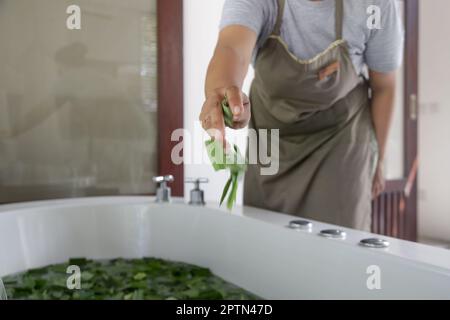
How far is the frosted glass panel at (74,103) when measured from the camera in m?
0.76

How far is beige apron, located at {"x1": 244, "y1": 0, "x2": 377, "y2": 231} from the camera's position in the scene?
68cm

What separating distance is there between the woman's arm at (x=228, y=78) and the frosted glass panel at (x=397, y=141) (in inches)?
42.7

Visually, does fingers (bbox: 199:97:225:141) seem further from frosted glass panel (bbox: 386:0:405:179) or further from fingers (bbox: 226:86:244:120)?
frosted glass panel (bbox: 386:0:405:179)

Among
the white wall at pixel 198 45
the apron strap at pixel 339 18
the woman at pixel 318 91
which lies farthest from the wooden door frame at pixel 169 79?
the apron strap at pixel 339 18

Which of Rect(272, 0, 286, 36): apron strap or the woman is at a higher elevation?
Rect(272, 0, 286, 36): apron strap

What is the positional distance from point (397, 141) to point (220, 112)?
4.40ft

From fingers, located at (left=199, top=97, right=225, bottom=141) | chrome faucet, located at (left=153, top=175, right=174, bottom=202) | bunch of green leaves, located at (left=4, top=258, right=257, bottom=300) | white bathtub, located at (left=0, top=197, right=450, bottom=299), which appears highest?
fingers, located at (left=199, top=97, right=225, bottom=141)

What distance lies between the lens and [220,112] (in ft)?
1.18

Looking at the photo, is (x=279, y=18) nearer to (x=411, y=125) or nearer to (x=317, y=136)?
(x=317, y=136)

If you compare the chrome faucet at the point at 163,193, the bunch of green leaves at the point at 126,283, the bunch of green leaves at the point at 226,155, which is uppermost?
the bunch of green leaves at the point at 226,155

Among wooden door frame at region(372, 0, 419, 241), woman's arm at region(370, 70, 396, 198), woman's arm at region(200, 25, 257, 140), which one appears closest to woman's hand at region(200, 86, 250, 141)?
woman's arm at region(200, 25, 257, 140)

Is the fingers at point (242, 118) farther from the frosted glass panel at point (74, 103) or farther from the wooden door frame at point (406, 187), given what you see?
the wooden door frame at point (406, 187)

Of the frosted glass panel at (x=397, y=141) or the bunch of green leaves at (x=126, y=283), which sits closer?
the bunch of green leaves at (x=126, y=283)
